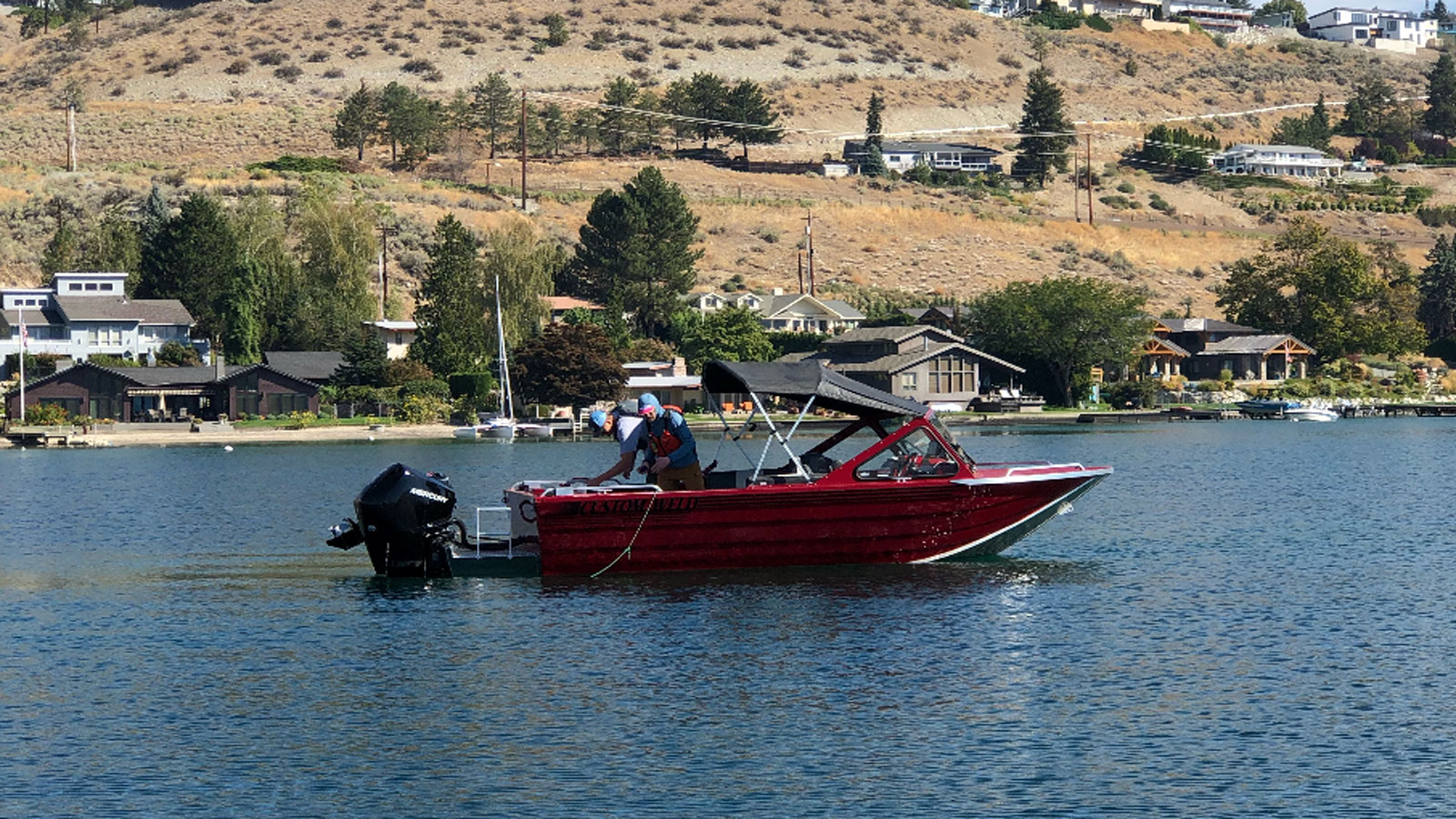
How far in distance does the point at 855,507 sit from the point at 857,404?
247 centimetres

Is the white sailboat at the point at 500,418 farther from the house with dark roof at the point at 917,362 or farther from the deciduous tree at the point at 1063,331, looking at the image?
the deciduous tree at the point at 1063,331

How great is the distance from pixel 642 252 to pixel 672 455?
351 ft

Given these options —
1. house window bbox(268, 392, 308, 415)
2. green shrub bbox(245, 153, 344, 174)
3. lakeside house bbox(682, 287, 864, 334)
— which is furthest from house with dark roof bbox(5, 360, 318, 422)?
green shrub bbox(245, 153, 344, 174)

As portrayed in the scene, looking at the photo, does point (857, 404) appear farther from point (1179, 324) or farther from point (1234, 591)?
point (1179, 324)

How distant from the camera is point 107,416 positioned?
118875 millimetres

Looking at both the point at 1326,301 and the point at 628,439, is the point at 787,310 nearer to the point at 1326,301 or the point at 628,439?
the point at 1326,301

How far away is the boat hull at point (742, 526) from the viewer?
122 feet

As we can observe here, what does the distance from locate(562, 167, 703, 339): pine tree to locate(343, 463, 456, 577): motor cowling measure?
104393mm

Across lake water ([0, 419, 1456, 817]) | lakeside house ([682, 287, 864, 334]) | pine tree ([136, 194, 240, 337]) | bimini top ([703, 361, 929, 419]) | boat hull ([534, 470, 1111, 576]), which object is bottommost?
lake water ([0, 419, 1456, 817])

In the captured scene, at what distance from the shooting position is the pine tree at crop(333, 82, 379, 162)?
620ft

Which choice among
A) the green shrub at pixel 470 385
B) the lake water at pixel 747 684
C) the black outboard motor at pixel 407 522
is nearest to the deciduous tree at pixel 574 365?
the green shrub at pixel 470 385

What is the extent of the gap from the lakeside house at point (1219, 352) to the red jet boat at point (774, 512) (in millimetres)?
108259

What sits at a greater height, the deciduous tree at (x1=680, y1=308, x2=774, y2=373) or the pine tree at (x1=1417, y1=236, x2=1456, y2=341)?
the pine tree at (x1=1417, y1=236, x2=1456, y2=341)

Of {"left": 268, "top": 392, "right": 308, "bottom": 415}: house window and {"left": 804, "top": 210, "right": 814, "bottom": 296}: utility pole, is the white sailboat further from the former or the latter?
{"left": 804, "top": 210, "right": 814, "bottom": 296}: utility pole
